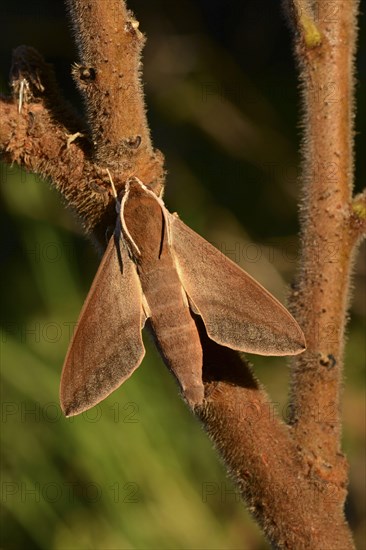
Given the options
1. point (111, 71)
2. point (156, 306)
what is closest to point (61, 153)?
point (111, 71)

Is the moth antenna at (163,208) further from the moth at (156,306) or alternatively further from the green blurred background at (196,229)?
the green blurred background at (196,229)

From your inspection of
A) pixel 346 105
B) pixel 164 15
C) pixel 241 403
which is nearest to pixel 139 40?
pixel 346 105

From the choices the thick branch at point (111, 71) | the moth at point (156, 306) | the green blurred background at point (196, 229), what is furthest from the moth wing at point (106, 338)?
the green blurred background at point (196, 229)

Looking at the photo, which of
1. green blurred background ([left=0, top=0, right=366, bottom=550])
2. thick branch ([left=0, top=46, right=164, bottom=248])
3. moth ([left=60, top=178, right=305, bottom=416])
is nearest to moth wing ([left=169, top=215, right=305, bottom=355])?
moth ([left=60, top=178, right=305, bottom=416])

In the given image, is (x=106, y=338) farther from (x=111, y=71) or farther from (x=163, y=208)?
(x=111, y=71)

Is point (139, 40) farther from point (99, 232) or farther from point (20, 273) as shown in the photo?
point (20, 273)
